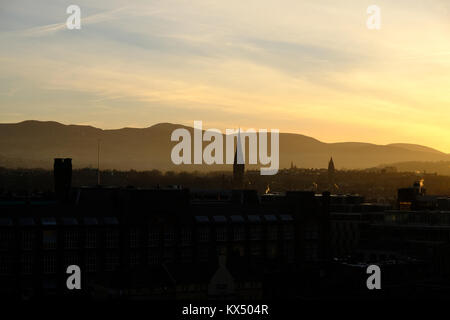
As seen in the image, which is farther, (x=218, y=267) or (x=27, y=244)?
(x=27, y=244)

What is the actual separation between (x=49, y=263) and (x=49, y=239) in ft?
10.9

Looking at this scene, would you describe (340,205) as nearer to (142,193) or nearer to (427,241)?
(427,241)

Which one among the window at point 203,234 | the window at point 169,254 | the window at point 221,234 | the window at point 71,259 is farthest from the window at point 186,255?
the window at point 71,259

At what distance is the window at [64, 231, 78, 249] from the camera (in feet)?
370

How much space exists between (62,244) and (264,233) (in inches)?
1442

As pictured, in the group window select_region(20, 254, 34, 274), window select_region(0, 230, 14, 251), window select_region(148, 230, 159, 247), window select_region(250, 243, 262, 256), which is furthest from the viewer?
window select_region(250, 243, 262, 256)

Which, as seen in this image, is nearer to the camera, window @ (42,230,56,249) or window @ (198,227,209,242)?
window @ (42,230,56,249)

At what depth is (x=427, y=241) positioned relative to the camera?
167 meters

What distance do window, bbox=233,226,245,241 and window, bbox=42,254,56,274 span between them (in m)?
32.2

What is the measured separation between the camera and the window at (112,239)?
117 metres

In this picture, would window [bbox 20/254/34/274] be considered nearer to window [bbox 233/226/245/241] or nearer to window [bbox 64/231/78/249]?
window [bbox 64/231/78/249]

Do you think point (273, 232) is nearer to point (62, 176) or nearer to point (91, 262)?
point (91, 262)

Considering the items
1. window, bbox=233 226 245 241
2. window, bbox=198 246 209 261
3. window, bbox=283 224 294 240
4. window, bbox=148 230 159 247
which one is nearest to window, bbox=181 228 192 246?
window, bbox=198 246 209 261
